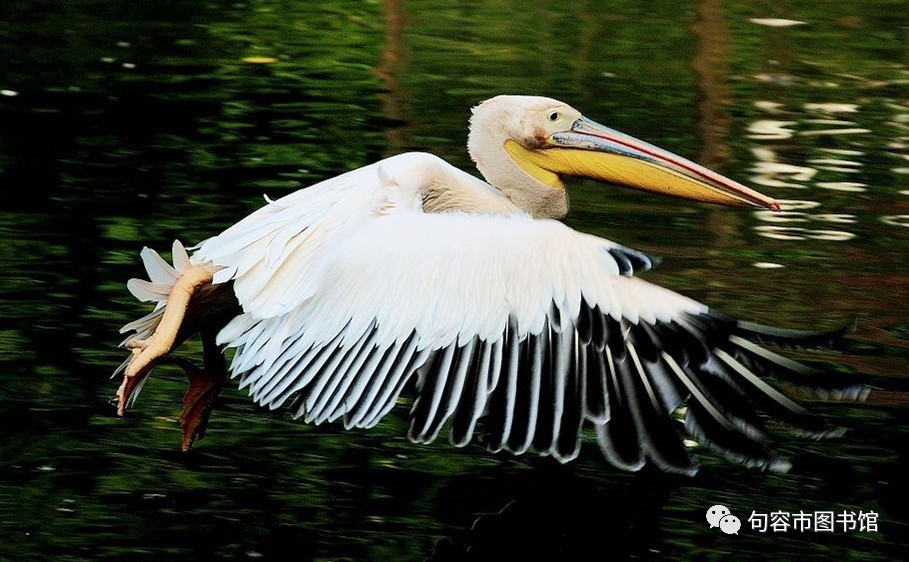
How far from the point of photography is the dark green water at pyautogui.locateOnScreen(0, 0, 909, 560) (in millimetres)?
4797

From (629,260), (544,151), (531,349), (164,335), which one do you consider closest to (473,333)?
(531,349)

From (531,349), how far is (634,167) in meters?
1.20

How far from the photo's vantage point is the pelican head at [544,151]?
17.6ft

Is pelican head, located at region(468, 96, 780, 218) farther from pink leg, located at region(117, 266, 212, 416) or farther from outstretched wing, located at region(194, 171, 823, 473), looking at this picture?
pink leg, located at region(117, 266, 212, 416)

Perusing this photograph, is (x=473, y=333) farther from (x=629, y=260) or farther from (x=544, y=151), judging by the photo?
(x=544, y=151)

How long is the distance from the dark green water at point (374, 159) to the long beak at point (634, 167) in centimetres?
84

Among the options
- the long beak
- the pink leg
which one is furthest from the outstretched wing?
the long beak

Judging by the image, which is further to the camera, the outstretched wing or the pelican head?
the pelican head

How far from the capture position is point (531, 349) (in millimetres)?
4297

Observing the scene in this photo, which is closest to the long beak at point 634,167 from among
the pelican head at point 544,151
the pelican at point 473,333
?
the pelican head at point 544,151

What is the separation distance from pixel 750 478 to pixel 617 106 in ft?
16.3

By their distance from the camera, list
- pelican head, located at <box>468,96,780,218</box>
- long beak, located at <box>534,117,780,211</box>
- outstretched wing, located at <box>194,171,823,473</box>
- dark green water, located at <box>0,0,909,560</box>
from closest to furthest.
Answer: outstretched wing, located at <box>194,171,823,473</box> < dark green water, located at <box>0,0,909,560</box> < long beak, located at <box>534,117,780,211</box> < pelican head, located at <box>468,96,780,218</box>

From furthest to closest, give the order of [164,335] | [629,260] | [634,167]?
[634,167] → [164,335] → [629,260]

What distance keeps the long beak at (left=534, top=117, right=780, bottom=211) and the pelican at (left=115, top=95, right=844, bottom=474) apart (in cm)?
79
